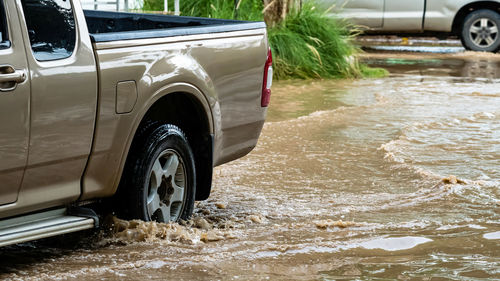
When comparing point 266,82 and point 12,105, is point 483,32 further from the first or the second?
point 12,105

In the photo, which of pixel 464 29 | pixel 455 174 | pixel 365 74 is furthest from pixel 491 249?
pixel 464 29

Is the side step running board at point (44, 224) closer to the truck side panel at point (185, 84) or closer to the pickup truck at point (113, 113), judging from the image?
the pickup truck at point (113, 113)

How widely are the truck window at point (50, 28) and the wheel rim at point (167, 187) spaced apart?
962 mm

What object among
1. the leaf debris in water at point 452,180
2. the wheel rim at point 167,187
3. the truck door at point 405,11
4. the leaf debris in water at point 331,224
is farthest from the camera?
the truck door at point 405,11

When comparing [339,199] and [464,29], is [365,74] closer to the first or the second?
[464,29]

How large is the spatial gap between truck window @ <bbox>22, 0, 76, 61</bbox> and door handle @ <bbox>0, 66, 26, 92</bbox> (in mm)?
202

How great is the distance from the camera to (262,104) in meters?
6.61

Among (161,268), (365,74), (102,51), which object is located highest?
(102,51)

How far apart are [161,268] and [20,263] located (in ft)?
2.49

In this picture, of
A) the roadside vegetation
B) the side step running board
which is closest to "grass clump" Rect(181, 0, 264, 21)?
the roadside vegetation

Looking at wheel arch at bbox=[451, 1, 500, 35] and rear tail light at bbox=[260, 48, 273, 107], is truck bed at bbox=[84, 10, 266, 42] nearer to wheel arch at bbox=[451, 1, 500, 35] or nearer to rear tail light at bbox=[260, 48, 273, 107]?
rear tail light at bbox=[260, 48, 273, 107]

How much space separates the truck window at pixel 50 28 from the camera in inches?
195

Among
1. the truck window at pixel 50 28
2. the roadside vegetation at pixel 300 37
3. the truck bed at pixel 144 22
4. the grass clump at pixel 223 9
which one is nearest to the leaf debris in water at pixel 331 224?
the truck bed at pixel 144 22

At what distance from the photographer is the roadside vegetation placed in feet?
48.6
